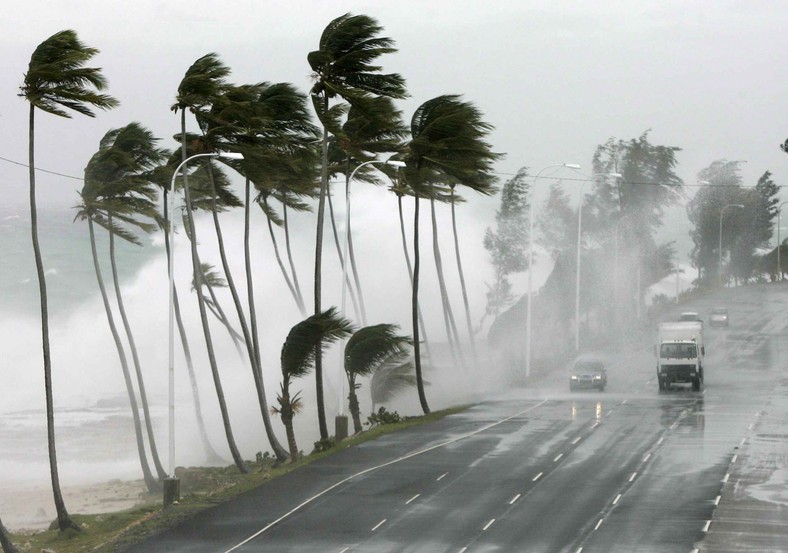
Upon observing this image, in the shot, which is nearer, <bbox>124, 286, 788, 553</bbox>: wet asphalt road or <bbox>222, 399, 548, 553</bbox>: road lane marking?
<bbox>124, 286, 788, 553</bbox>: wet asphalt road

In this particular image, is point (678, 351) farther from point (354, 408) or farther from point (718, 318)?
point (718, 318)

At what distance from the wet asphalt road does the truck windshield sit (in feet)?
16.5

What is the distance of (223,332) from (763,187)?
9635 cm

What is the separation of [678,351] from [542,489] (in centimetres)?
2906

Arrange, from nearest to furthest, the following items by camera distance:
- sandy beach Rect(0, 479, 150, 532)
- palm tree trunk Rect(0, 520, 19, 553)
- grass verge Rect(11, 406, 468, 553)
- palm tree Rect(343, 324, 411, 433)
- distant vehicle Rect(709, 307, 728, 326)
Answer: grass verge Rect(11, 406, 468, 553) < palm tree trunk Rect(0, 520, 19, 553) < sandy beach Rect(0, 479, 150, 532) < palm tree Rect(343, 324, 411, 433) < distant vehicle Rect(709, 307, 728, 326)

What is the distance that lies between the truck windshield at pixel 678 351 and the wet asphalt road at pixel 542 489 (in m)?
5.04

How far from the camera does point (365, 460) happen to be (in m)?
43.6

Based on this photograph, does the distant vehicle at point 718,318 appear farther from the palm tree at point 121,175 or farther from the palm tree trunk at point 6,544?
the palm tree trunk at point 6,544

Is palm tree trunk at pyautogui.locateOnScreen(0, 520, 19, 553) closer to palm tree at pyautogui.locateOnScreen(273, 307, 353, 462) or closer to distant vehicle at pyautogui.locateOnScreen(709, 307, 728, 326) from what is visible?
palm tree at pyautogui.locateOnScreen(273, 307, 353, 462)

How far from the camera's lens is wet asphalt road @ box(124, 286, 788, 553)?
1220 inches

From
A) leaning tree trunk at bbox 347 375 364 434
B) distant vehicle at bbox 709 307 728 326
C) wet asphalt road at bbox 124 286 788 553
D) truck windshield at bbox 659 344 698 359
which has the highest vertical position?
distant vehicle at bbox 709 307 728 326

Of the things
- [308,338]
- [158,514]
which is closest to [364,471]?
[308,338]

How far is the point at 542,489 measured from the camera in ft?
122

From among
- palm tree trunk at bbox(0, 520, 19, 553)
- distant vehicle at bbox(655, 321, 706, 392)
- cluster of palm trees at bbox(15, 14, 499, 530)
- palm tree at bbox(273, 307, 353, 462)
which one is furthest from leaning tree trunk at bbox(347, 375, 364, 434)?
palm tree trunk at bbox(0, 520, 19, 553)
